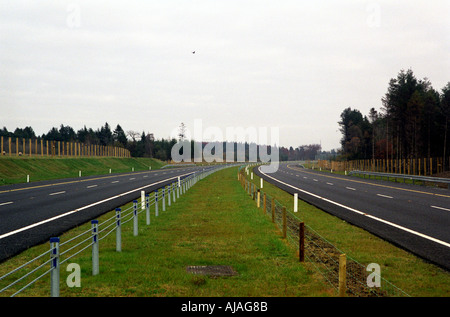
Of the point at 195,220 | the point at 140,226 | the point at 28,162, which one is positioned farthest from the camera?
the point at 28,162

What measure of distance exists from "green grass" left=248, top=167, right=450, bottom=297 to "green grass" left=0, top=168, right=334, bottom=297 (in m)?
1.55

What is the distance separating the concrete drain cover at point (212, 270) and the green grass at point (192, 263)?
17cm

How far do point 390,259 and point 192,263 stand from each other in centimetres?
463

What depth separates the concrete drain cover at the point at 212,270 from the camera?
8109 millimetres

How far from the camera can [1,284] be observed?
734 centimetres

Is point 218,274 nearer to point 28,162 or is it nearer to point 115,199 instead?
point 115,199

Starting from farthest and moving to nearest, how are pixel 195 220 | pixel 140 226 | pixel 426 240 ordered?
pixel 195 220
pixel 140 226
pixel 426 240

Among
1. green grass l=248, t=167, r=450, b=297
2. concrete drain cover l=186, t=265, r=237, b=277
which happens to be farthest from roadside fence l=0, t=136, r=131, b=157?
concrete drain cover l=186, t=265, r=237, b=277

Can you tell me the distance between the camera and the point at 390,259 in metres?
9.42

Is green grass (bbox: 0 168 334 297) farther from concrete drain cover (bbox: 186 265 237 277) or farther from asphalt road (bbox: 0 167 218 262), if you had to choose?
asphalt road (bbox: 0 167 218 262)

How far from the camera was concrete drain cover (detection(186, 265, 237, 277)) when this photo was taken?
26.6ft

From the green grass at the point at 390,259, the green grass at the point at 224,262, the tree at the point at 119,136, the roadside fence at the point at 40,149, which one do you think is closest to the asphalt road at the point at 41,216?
the green grass at the point at 224,262
